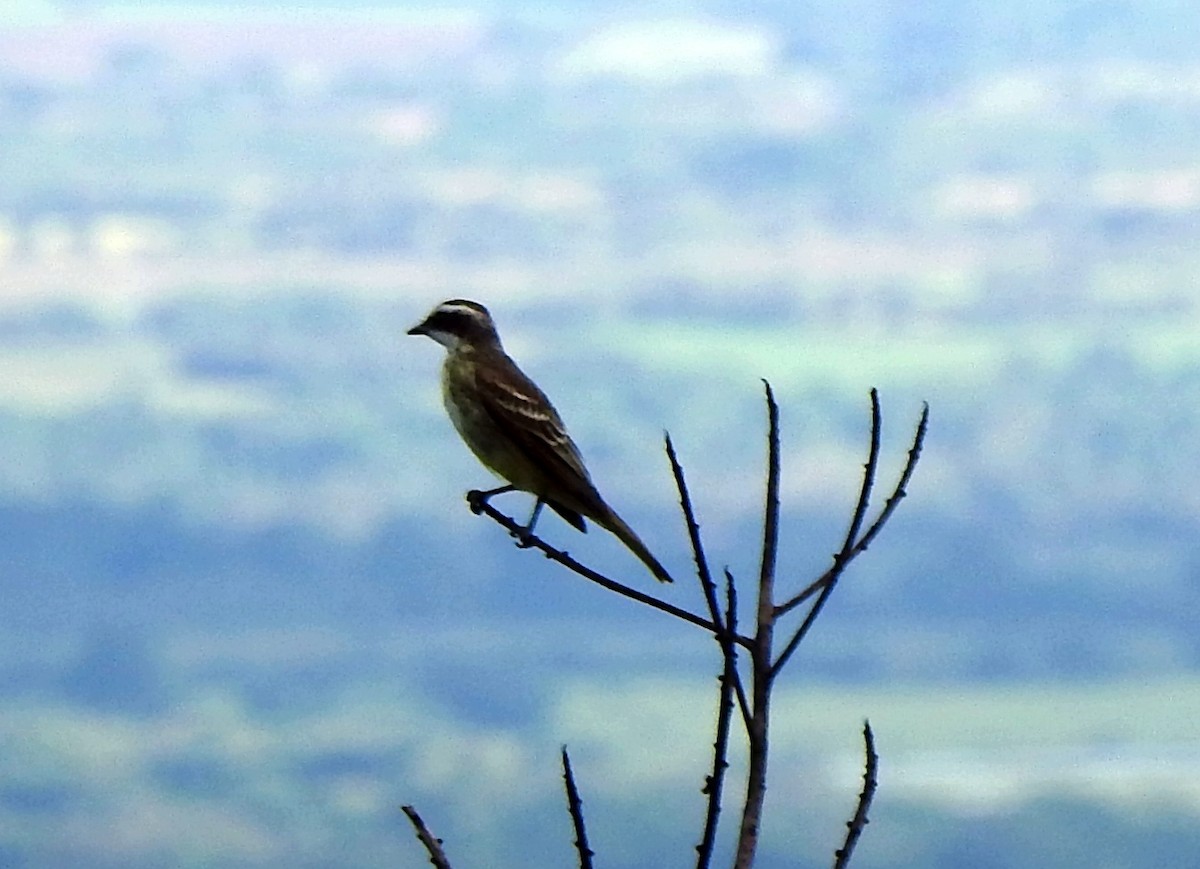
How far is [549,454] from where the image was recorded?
10062 mm

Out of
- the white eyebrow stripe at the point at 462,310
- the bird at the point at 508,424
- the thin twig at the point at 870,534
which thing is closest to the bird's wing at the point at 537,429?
the bird at the point at 508,424

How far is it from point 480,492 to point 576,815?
20.2 ft

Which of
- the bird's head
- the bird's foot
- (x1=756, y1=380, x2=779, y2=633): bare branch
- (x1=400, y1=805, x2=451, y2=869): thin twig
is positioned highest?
the bird's head

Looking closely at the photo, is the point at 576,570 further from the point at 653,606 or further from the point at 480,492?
the point at 480,492

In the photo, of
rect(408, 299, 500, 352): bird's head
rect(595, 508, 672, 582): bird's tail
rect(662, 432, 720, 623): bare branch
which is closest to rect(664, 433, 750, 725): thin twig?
rect(662, 432, 720, 623): bare branch

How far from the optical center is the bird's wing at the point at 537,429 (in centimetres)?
972

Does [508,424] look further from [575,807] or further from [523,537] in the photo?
[575,807]

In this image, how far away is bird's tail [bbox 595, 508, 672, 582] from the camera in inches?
300

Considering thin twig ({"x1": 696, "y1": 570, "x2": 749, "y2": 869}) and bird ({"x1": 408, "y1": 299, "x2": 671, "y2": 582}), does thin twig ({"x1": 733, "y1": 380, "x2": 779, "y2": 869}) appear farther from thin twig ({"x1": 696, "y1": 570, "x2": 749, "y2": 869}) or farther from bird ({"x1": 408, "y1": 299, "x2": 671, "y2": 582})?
bird ({"x1": 408, "y1": 299, "x2": 671, "y2": 582})

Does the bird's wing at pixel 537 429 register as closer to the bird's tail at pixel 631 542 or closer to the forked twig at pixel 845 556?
the bird's tail at pixel 631 542

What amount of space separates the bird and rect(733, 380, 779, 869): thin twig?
4936mm

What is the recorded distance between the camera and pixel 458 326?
11516mm

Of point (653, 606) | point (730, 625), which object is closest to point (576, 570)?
point (653, 606)

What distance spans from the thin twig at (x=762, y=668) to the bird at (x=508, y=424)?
16.2ft
